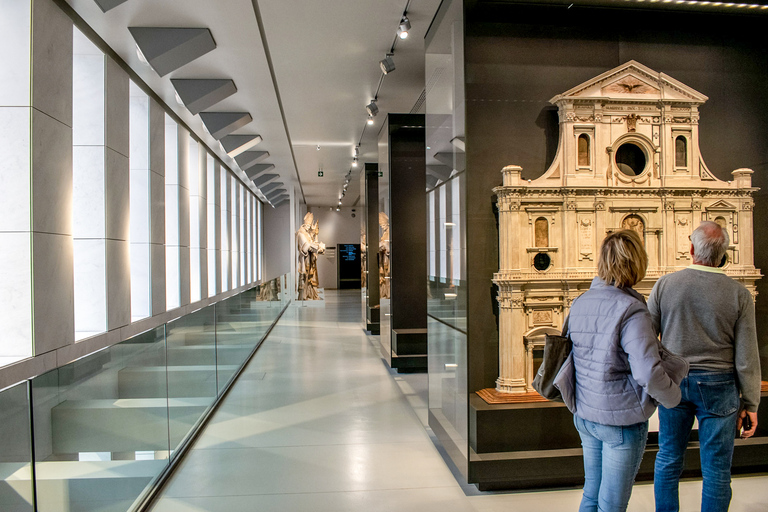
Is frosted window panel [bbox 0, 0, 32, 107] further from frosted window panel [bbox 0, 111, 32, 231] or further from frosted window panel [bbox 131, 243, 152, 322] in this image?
frosted window panel [bbox 131, 243, 152, 322]

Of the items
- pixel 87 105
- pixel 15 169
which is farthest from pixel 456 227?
pixel 87 105

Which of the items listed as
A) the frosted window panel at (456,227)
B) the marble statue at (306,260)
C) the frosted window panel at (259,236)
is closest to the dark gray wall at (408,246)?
the frosted window panel at (456,227)

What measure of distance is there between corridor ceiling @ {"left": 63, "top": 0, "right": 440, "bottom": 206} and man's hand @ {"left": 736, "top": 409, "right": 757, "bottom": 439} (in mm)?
3915

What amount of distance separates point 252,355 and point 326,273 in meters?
21.8

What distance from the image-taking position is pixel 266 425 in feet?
17.9

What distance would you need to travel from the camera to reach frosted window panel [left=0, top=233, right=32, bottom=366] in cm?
428

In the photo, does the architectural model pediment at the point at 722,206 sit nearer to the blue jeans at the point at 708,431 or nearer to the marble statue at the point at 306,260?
the blue jeans at the point at 708,431

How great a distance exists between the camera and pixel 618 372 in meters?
2.34

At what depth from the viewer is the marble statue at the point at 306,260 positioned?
2017 centimetres

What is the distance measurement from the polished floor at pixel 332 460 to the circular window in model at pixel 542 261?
1.48 metres

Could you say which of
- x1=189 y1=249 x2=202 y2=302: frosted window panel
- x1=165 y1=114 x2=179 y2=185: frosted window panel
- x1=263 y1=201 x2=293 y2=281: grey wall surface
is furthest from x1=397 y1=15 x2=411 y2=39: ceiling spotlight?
x1=263 y1=201 x2=293 y2=281: grey wall surface

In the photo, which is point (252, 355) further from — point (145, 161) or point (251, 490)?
A: point (251, 490)

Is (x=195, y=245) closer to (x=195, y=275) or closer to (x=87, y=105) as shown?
(x=195, y=275)

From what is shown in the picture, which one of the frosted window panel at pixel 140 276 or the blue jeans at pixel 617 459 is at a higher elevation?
the frosted window panel at pixel 140 276
